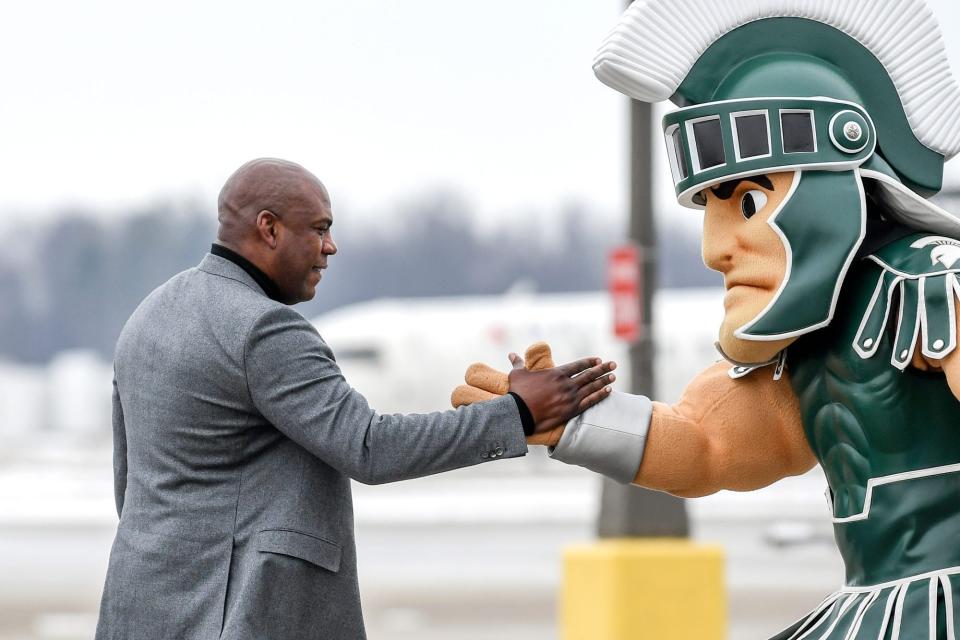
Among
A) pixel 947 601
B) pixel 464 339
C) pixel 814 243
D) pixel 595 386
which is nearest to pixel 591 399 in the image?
pixel 595 386

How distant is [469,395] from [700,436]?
0.48 m

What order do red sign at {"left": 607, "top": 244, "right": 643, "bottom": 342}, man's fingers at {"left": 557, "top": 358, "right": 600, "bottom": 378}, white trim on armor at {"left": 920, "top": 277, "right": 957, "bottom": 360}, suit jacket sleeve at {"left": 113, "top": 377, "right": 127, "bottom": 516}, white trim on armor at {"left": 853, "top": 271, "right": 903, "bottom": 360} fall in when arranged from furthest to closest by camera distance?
red sign at {"left": 607, "top": 244, "right": 643, "bottom": 342} → suit jacket sleeve at {"left": 113, "top": 377, "right": 127, "bottom": 516} → man's fingers at {"left": 557, "top": 358, "right": 600, "bottom": 378} → white trim on armor at {"left": 853, "top": 271, "right": 903, "bottom": 360} → white trim on armor at {"left": 920, "top": 277, "right": 957, "bottom": 360}

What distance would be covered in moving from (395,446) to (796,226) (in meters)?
0.85

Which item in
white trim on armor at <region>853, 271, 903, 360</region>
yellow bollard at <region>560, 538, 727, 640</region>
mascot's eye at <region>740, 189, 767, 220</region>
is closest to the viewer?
white trim on armor at <region>853, 271, 903, 360</region>

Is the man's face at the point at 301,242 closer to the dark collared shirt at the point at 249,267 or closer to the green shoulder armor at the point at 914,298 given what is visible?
the dark collared shirt at the point at 249,267

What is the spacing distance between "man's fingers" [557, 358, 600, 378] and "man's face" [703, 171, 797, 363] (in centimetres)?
26

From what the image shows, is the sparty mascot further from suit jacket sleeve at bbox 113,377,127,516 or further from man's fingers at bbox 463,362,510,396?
suit jacket sleeve at bbox 113,377,127,516

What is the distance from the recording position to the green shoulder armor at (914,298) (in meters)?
2.54

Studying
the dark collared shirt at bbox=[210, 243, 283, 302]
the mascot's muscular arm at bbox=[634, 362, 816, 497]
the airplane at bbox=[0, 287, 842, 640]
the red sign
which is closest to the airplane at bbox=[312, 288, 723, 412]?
the airplane at bbox=[0, 287, 842, 640]

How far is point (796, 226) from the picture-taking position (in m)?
2.69

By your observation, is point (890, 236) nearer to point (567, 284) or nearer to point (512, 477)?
point (512, 477)

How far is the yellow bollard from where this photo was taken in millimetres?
5484

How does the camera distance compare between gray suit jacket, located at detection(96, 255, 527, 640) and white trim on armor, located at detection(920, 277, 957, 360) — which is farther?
gray suit jacket, located at detection(96, 255, 527, 640)

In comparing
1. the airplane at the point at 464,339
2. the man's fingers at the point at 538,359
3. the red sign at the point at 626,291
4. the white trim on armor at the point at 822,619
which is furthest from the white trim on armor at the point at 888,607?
the airplane at the point at 464,339
